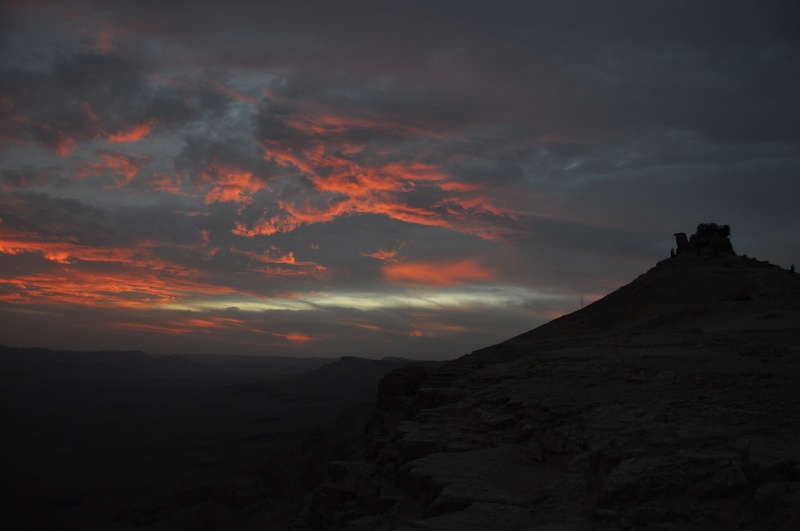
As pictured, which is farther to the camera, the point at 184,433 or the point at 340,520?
the point at 184,433

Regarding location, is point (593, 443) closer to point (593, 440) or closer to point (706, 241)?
point (593, 440)

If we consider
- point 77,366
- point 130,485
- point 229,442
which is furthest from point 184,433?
point 77,366

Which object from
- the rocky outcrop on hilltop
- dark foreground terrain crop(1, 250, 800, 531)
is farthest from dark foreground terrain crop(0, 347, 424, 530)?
the rocky outcrop on hilltop

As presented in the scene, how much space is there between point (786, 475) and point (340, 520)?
778 cm

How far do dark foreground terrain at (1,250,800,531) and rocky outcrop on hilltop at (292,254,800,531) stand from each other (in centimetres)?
3

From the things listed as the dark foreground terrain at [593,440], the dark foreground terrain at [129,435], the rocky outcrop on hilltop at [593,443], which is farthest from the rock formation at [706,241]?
the dark foreground terrain at [129,435]

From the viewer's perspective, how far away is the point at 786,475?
239 inches

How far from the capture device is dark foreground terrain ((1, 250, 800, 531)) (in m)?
6.45

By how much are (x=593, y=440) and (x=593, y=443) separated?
0.36 feet

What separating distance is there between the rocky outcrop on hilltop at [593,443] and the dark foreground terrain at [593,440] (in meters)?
0.03

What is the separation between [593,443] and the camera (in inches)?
343

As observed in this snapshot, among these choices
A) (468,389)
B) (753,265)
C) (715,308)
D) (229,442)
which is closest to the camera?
(468,389)

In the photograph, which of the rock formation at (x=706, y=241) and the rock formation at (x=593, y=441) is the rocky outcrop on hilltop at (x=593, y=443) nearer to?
the rock formation at (x=593, y=441)

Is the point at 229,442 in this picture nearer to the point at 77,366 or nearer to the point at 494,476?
the point at 494,476
